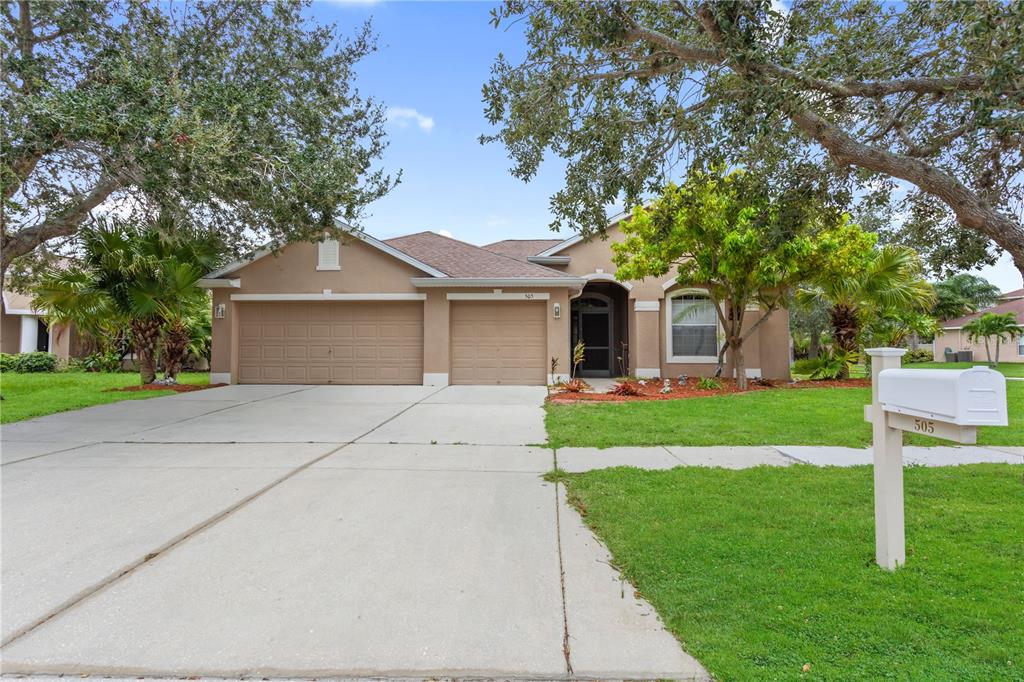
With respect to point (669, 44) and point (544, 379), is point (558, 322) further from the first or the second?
point (669, 44)

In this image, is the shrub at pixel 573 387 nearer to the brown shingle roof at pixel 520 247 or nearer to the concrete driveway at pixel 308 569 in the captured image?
the concrete driveway at pixel 308 569

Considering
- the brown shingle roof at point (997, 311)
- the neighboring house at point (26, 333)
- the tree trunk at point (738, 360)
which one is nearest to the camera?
the tree trunk at point (738, 360)

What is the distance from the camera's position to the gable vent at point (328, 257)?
47.0 feet

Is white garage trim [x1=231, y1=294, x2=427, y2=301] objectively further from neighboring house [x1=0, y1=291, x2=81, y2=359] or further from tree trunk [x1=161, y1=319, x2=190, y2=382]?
neighboring house [x1=0, y1=291, x2=81, y2=359]

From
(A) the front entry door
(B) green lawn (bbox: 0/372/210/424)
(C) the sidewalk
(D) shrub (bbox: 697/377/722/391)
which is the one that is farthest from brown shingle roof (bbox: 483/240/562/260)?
(C) the sidewalk

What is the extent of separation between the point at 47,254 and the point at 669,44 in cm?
1650

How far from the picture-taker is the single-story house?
32031 mm

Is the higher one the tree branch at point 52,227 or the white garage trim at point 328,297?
the tree branch at point 52,227

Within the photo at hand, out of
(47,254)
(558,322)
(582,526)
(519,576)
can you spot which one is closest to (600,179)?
(582,526)

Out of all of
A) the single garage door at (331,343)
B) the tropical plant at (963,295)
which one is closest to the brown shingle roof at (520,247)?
the single garage door at (331,343)

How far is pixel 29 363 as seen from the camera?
19391 mm

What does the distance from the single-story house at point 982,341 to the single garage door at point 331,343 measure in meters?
32.9

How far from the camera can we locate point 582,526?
4.05 m

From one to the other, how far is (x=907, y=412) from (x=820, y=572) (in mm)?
1099
